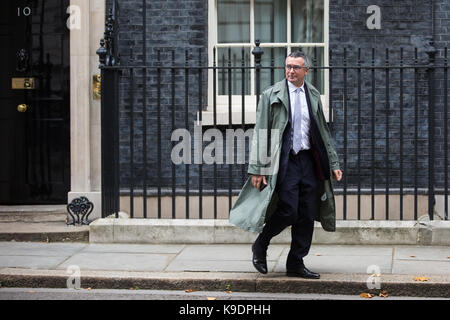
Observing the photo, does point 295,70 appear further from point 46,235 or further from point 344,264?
point 46,235

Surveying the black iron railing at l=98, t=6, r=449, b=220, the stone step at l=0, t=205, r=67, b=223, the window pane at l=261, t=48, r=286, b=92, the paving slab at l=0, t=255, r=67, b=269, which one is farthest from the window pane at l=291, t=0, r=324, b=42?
the paving slab at l=0, t=255, r=67, b=269

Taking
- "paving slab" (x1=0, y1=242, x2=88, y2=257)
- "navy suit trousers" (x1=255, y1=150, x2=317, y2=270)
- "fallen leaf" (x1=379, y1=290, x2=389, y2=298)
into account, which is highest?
"navy suit trousers" (x1=255, y1=150, x2=317, y2=270)

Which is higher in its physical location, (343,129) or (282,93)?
(282,93)

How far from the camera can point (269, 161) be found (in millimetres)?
6648

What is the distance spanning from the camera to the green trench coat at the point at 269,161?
21.9ft

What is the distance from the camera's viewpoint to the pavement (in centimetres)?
679

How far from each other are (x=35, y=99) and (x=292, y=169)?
4459mm

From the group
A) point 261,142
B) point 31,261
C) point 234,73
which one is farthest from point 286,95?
point 234,73

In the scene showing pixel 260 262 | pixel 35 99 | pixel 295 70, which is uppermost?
pixel 295 70

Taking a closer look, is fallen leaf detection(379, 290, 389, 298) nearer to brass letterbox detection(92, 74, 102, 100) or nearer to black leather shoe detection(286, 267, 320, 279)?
black leather shoe detection(286, 267, 320, 279)

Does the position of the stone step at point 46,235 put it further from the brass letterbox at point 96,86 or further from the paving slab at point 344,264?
the paving slab at point 344,264
